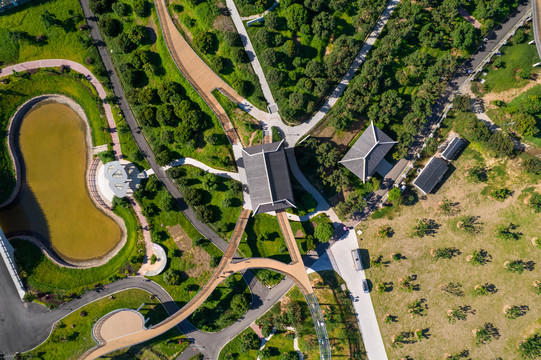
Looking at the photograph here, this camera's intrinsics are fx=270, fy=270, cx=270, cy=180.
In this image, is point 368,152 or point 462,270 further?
point 462,270

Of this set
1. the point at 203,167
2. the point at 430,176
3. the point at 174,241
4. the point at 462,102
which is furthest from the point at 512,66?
the point at 174,241

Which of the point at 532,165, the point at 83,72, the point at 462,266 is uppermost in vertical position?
the point at 83,72

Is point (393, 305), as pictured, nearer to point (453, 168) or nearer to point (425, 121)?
point (453, 168)

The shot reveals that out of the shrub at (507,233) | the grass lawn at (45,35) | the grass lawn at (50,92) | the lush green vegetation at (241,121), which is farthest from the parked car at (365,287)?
the grass lawn at (45,35)

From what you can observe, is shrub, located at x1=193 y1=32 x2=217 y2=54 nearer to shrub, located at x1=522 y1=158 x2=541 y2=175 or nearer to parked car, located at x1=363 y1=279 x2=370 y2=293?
parked car, located at x1=363 y1=279 x2=370 y2=293

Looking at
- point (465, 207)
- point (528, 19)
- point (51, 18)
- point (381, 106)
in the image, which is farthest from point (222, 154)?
point (528, 19)

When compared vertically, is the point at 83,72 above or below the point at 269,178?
above

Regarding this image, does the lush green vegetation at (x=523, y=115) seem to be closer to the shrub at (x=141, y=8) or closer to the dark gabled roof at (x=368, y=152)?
the dark gabled roof at (x=368, y=152)

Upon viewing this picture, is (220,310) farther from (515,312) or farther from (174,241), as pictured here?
(515,312)
